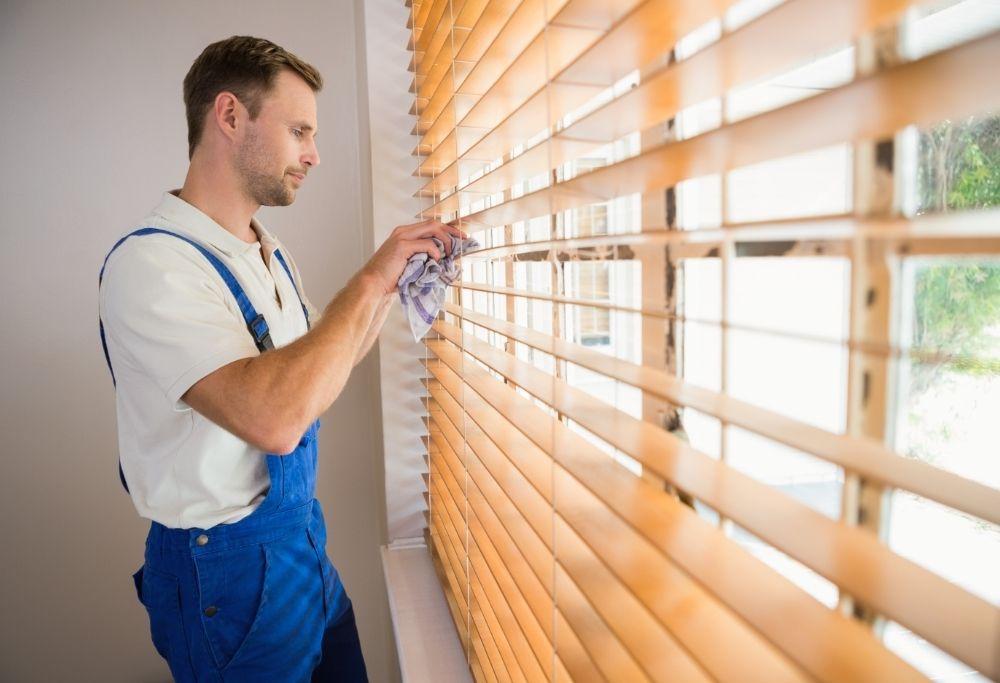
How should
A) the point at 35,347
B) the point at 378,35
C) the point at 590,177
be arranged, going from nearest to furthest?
1. the point at 590,177
2. the point at 378,35
3. the point at 35,347

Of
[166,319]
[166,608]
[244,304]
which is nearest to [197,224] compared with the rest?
[244,304]

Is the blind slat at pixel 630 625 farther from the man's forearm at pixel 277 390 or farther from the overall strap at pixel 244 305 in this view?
the overall strap at pixel 244 305

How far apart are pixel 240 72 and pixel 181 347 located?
59cm

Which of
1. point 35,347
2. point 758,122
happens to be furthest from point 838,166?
point 35,347

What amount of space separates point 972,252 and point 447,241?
948 millimetres

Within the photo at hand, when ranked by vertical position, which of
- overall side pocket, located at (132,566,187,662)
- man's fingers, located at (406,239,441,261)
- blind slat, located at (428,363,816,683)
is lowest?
overall side pocket, located at (132,566,187,662)

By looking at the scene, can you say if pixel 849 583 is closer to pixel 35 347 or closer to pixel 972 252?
pixel 972 252

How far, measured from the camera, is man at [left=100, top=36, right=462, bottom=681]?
3.46 ft

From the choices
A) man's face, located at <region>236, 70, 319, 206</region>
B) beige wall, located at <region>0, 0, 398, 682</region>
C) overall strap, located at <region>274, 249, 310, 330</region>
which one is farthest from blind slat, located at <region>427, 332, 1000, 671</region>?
beige wall, located at <region>0, 0, 398, 682</region>

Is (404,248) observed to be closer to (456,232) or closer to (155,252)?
(456,232)

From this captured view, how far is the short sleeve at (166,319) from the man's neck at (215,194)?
0.30 metres

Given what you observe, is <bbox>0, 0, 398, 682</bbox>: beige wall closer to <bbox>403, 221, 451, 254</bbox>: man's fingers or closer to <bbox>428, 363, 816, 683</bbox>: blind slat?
<bbox>403, 221, 451, 254</bbox>: man's fingers

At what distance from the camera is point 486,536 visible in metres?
1.12

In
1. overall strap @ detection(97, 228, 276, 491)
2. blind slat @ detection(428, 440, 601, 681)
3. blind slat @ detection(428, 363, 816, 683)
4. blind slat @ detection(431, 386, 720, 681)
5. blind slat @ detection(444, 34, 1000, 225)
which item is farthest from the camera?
overall strap @ detection(97, 228, 276, 491)
